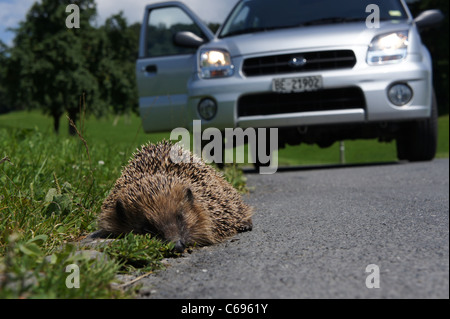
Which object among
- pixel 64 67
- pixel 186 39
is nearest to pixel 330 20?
pixel 186 39

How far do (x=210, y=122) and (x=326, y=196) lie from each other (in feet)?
7.69

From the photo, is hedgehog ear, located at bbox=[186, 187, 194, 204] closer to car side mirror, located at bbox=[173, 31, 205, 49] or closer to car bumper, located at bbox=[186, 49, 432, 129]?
car bumper, located at bbox=[186, 49, 432, 129]

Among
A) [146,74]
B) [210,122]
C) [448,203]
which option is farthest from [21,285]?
[146,74]

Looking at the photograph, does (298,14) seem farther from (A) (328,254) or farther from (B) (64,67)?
(B) (64,67)

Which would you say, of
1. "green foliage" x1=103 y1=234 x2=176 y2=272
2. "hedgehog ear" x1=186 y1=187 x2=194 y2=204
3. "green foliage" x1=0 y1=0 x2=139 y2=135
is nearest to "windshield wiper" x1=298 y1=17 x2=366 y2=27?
"hedgehog ear" x1=186 y1=187 x2=194 y2=204

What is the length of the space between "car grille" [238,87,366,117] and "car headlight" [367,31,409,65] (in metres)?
0.45

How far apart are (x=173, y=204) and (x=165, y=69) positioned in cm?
496

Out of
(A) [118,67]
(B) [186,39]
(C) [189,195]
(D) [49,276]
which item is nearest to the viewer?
(D) [49,276]

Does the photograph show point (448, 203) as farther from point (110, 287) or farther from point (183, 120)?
point (183, 120)

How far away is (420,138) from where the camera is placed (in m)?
8.20

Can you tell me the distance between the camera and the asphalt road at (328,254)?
2.22 m

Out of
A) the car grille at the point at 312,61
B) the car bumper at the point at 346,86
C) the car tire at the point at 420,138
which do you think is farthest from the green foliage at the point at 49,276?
the car tire at the point at 420,138

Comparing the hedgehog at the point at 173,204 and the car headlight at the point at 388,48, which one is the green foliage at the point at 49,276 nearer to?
the hedgehog at the point at 173,204

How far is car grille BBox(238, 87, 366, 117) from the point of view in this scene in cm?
679
